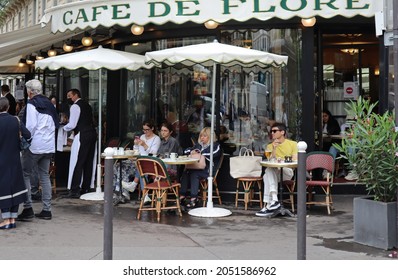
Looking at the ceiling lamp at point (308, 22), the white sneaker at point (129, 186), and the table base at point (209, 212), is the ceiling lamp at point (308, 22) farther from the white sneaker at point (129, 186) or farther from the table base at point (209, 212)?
the white sneaker at point (129, 186)

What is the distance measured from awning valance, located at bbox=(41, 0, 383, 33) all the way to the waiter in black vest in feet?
4.92

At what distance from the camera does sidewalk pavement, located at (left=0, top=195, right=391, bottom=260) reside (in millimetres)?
6234

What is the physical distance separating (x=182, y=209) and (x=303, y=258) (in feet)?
12.9

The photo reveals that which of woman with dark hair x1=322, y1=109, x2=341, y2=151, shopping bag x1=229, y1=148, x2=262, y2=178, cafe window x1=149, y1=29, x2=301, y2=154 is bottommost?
shopping bag x1=229, y1=148, x2=262, y2=178

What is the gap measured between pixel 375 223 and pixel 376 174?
0.58m

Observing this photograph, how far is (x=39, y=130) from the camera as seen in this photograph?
8008mm

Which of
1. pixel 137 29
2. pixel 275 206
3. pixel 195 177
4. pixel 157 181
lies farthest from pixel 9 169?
pixel 137 29

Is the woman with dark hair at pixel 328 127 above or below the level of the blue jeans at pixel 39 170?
above

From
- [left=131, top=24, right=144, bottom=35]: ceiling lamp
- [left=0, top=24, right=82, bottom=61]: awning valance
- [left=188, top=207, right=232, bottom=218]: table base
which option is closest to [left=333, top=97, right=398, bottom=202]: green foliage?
[left=188, top=207, right=232, bottom=218]: table base

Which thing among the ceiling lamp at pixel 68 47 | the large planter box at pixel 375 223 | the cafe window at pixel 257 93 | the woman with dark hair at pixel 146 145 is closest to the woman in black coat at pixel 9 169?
the woman with dark hair at pixel 146 145

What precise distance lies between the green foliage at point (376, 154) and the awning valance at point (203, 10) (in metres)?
2.79

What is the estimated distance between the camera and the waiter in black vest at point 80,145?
34.1ft

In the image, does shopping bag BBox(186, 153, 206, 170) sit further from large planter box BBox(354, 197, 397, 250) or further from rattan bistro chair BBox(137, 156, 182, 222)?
large planter box BBox(354, 197, 397, 250)

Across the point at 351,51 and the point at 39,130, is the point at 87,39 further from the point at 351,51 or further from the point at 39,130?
the point at 351,51
